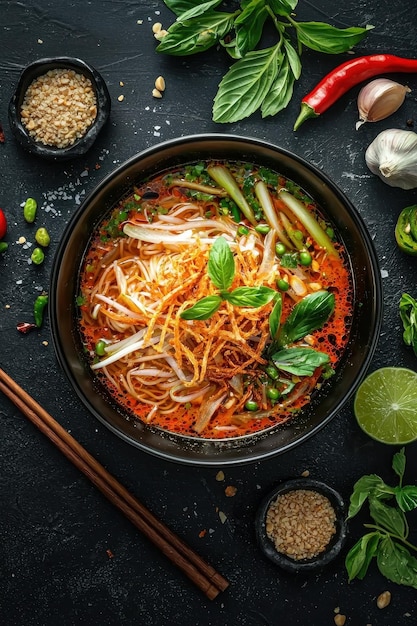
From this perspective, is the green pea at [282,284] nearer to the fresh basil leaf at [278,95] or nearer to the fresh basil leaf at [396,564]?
the fresh basil leaf at [278,95]

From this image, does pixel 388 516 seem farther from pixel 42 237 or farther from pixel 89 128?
pixel 89 128

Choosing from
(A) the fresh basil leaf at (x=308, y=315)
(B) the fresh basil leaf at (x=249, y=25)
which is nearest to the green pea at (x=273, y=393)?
(A) the fresh basil leaf at (x=308, y=315)

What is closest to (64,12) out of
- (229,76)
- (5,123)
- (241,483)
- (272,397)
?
(5,123)

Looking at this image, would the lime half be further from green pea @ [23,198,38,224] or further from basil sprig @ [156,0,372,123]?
green pea @ [23,198,38,224]

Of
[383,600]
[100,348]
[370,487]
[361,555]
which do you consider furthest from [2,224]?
[383,600]

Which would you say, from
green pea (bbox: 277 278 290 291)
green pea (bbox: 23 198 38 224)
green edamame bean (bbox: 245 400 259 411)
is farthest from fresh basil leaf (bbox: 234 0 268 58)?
green edamame bean (bbox: 245 400 259 411)

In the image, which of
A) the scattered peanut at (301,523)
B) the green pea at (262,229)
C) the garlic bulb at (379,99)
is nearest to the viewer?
the green pea at (262,229)

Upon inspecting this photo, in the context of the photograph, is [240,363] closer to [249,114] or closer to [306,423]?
[306,423]
